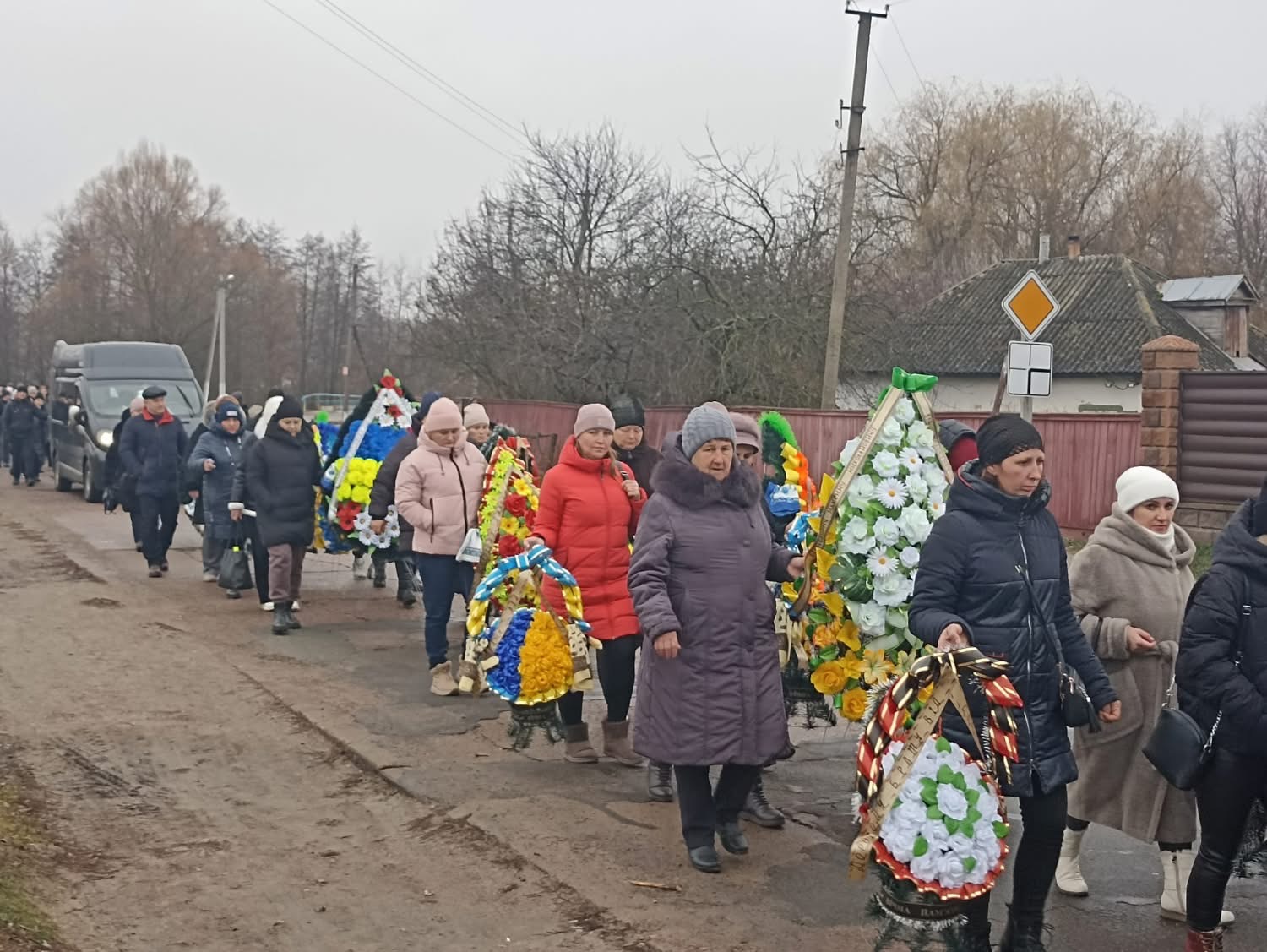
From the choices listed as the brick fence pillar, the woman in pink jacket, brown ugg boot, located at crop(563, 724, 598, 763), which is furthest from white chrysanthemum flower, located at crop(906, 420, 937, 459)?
the brick fence pillar

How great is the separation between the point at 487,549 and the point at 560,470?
7.00 ft

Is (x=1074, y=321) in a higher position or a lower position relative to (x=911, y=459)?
higher

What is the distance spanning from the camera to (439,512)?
9.20 metres

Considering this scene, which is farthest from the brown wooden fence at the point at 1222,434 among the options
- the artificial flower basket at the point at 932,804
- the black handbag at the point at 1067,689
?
the artificial flower basket at the point at 932,804

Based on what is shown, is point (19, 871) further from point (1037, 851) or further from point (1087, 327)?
point (1087, 327)

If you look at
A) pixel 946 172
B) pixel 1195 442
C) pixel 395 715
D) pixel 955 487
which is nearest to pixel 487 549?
pixel 395 715

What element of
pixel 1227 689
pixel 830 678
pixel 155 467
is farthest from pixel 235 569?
pixel 1227 689

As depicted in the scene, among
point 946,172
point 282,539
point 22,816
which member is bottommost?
point 22,816

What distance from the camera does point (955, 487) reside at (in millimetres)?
4836

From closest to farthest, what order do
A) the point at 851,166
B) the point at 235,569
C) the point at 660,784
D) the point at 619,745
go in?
the point at 660,784 < the point at 619,745 < the point at 235,569 < the point at 851,166

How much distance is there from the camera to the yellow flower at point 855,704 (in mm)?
6293

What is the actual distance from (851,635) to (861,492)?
621 millimetres

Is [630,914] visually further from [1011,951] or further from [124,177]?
[124,177]

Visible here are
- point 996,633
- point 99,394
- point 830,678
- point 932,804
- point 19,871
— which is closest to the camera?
point 932,804
